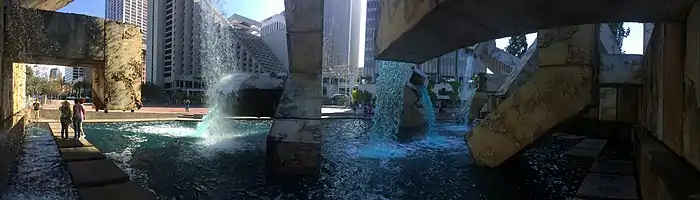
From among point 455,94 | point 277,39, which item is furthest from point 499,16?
point 277,39

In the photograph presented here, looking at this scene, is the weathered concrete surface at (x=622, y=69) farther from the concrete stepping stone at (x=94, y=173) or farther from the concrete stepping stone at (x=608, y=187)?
the concrete stepping stone at (x=94, y=173)

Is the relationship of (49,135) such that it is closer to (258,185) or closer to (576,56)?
(258,185)

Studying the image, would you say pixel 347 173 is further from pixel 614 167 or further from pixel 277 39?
pixel 277 39

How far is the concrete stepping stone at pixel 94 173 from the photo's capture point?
16.2ft

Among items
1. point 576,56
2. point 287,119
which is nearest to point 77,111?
point 287,119

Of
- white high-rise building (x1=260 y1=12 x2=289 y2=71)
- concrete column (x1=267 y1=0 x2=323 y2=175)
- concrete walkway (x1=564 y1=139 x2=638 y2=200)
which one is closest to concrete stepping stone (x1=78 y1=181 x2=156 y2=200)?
concrete column (x1=267 y1=0 x2=323 y2=175)

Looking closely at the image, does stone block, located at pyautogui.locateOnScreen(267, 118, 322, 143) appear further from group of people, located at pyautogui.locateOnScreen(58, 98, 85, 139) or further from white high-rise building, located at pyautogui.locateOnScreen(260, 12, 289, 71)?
A: white high-rise building, located at pyautogui.locateOnScreen(260, 12, 289, 71)

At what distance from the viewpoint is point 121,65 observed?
21859 mm

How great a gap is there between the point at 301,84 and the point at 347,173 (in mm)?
1948

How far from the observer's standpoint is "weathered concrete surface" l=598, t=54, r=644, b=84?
10930 millimetres

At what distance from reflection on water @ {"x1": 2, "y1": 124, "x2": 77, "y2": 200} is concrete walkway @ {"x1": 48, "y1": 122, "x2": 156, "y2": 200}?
0.10 m

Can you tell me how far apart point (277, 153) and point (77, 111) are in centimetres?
540

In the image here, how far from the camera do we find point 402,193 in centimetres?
598

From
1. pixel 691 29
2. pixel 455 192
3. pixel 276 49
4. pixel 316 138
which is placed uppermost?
pixel 276 49
